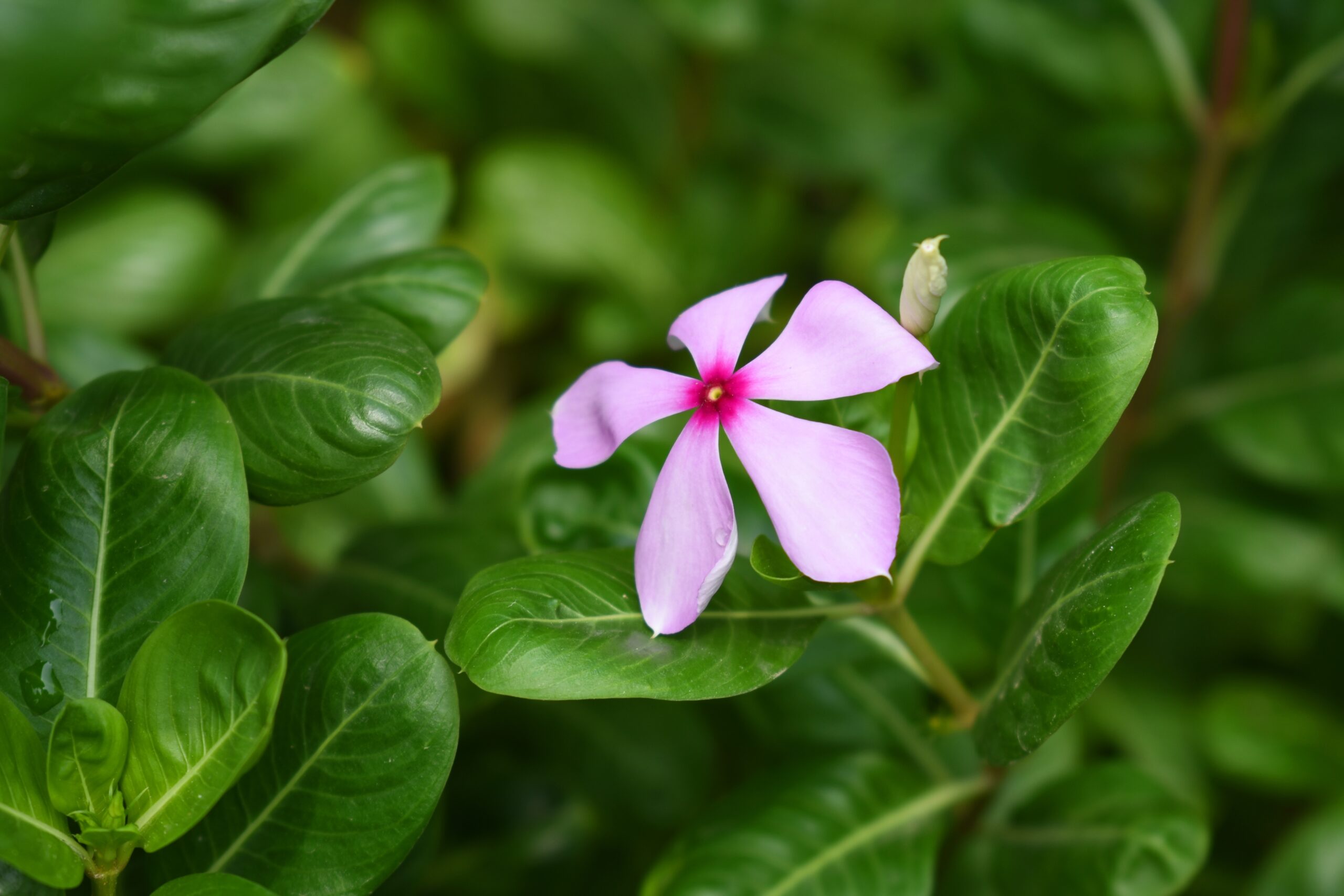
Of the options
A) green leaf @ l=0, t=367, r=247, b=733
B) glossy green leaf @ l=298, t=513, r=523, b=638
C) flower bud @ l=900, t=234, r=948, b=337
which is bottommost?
glossy green leaf @ l=298, t=513, r=523, b=638

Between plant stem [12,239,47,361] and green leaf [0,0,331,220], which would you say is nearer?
green leaf [0,0,331,220]

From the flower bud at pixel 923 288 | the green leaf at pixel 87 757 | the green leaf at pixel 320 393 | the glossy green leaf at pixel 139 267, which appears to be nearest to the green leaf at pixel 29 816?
the green leaf at pixel 87 757

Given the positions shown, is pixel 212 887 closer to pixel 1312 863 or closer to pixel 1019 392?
pixel 1019 392

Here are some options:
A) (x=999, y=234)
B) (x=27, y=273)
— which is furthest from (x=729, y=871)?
(x=999, y=234)

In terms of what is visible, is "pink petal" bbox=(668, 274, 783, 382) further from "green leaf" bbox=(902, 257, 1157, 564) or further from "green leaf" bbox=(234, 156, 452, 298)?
"green leaf" bbox=(234, 156, 452, 298)

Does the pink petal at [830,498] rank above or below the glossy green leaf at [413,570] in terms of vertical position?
above

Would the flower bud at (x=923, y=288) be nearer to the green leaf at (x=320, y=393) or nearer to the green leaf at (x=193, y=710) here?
the green leaf at (x=320, y=393)

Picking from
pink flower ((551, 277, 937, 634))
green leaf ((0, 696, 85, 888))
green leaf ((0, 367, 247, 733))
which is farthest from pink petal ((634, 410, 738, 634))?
green leaf ((0, 696, 85, 888))

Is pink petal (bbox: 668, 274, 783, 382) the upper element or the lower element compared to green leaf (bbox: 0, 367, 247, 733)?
upper
